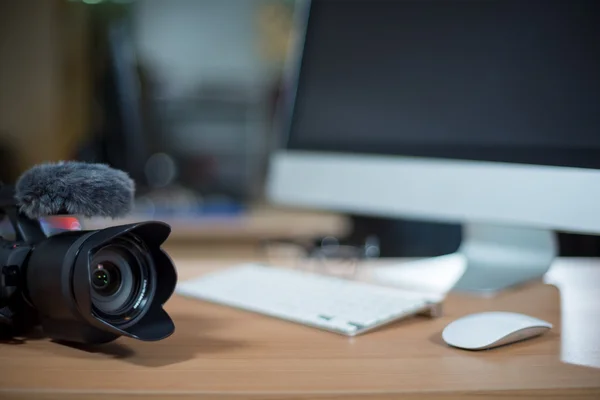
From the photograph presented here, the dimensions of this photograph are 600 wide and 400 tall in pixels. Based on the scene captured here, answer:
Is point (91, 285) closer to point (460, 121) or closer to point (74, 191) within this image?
point (74, 191)

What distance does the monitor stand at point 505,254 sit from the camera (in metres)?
0.89

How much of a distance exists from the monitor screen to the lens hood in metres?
0.43

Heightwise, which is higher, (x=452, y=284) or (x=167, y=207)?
(x=167, y=207)

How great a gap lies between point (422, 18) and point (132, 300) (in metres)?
0.58

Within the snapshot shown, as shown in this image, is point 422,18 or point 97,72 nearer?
point 422,18

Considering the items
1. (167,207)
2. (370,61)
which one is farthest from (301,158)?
(167,207)

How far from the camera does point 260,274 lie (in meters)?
0.89

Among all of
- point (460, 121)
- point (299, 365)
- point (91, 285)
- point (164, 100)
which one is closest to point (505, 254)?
point (460, 121)

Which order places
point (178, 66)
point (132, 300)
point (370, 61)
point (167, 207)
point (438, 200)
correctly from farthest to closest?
point (178, 66), point (167, 207), point (370, 61), point (438, 200), point (132, 300)

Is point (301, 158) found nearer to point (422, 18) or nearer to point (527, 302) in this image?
point (422, 18)

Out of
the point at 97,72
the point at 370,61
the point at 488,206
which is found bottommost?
the point at 488,206

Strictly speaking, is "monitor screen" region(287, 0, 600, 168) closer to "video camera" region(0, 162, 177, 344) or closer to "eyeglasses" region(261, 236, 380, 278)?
"eyeglasses" region(261, 236, 380, 278)

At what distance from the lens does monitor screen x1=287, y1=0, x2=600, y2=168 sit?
0.81m

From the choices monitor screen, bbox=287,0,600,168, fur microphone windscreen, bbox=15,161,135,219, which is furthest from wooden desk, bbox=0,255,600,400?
monitor screen, bbox=287,0,600,168
